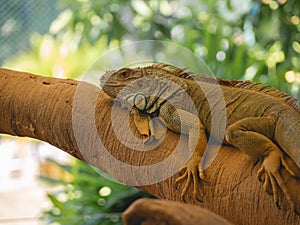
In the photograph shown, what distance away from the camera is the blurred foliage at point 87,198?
239 cm

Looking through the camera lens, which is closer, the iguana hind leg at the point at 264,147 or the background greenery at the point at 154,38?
the iguana hind leg at the point at 264,147

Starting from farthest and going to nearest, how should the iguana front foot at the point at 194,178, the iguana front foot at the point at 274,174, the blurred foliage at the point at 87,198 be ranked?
the blurred foliage at the point at 87,198, the iguana front foot at the point at 194,178, the iguana front foot at the point at 274,174

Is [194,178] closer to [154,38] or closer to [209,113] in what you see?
[209,113]

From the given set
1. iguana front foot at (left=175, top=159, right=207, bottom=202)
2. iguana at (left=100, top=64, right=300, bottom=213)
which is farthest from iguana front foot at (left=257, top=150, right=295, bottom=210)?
iguana front foot at (left=175, top=159, right=207, bottom=202)

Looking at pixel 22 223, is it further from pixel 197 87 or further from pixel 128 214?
pixel 128 214

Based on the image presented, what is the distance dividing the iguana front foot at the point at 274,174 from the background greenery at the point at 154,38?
51.3 inches

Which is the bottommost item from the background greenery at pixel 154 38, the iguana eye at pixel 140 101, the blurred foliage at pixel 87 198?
the blurred foliage at pixel 87 198

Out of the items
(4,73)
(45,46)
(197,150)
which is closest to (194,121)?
(197,150)

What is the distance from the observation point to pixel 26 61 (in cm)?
253

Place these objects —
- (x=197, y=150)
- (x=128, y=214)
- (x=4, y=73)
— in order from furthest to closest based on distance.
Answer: (x=4, y=73)
(x=197, y=150)
(x=128, y=214)

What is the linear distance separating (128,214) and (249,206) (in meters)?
0.47

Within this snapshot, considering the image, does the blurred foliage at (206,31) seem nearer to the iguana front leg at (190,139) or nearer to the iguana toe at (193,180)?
the iguana front leg at (190,139)

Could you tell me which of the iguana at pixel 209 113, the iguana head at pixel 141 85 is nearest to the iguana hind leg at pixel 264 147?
the iguana at pixel 209 113

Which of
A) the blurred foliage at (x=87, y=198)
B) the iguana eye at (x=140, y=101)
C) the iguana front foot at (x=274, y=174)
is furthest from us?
the blurred foliage at (x=87, y=198)
